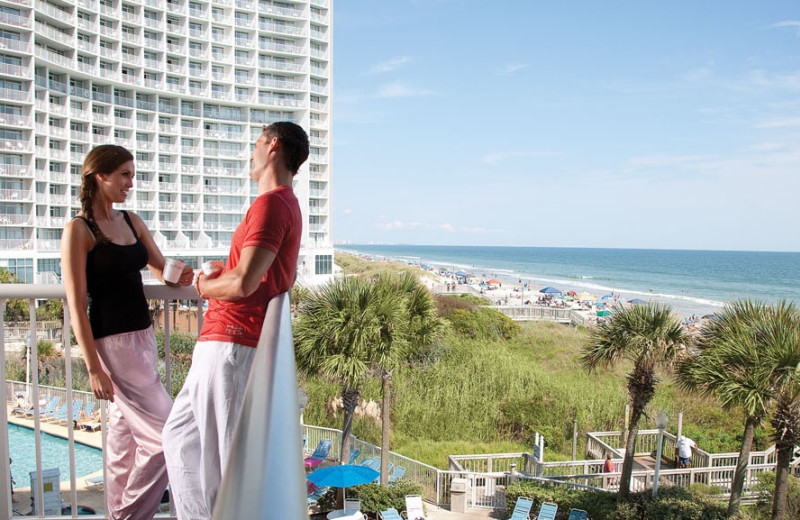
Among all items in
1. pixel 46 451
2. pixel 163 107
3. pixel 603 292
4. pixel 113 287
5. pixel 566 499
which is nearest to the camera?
pixel 113 287

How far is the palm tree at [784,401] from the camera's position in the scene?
30.3 ft

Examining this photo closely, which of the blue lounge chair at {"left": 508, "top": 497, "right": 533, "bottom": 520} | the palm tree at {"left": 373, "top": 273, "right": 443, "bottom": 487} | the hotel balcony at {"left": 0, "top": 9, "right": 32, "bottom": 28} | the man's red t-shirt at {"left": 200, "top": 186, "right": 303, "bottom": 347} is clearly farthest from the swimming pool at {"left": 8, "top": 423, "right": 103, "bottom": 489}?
the hotel balcony at {"left": 0, "top": 9, "right": 32, "bottom": 28}

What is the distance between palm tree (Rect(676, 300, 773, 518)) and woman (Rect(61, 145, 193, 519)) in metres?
10.3

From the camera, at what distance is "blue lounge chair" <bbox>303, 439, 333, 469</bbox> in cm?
1158

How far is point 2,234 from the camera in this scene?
120ft

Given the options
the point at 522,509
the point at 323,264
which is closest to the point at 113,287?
the point at 522,509

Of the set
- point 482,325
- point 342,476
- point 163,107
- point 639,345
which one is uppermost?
point 163,107

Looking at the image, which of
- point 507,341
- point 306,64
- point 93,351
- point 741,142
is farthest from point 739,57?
point 93,351

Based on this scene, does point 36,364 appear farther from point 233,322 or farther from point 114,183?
point 233,322

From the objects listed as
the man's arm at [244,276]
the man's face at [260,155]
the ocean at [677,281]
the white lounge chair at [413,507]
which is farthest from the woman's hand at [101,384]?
the ocean at [677,281]

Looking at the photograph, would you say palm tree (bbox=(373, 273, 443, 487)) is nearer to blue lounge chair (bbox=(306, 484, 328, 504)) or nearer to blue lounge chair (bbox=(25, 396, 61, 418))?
blue lounge chair (bbox=(306, 484, 328, 504))

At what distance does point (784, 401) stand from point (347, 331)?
25.7ft

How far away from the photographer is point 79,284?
165 centimetres

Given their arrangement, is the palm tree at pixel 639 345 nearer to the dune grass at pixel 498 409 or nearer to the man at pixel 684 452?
the man at pixel 684 452
